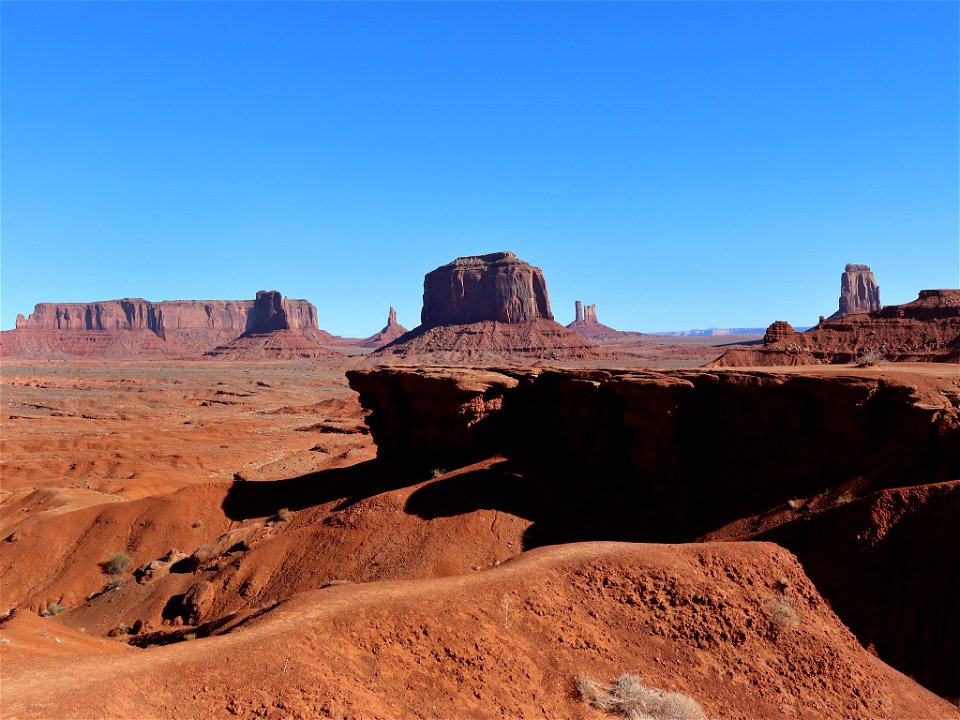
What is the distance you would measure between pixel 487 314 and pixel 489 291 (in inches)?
200

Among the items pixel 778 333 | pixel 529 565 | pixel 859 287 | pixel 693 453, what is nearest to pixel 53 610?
pixel 529 565

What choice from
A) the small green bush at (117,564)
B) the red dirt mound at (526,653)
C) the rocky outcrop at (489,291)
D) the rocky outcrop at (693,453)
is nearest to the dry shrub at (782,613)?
the red dirt mound at (526,653)

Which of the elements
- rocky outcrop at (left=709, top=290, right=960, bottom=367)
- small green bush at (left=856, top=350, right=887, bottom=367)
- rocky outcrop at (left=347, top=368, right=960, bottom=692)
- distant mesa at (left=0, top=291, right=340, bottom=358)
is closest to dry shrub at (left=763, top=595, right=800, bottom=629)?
rocky outcrop at (left=347, top=368, right=960, bottom=692)

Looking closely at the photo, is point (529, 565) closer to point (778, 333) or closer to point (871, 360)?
point (871, 360)

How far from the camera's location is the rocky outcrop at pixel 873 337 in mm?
46875

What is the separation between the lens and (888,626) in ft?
→ 38.9

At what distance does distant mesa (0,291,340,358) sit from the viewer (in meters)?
180

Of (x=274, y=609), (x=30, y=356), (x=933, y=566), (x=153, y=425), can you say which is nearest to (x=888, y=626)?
(x=933, y=566)

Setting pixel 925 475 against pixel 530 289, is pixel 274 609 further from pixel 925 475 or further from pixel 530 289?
pixel 530 289

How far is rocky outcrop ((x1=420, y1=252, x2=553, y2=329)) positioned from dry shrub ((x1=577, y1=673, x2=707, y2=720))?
12541 cm

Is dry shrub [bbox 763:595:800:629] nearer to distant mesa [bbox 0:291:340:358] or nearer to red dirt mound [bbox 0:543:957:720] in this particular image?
red dirt mound [bbox 0:543:957:720]

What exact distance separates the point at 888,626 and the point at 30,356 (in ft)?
699

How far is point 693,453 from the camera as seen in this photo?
1948cm

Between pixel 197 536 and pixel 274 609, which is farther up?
pixel 274 609
